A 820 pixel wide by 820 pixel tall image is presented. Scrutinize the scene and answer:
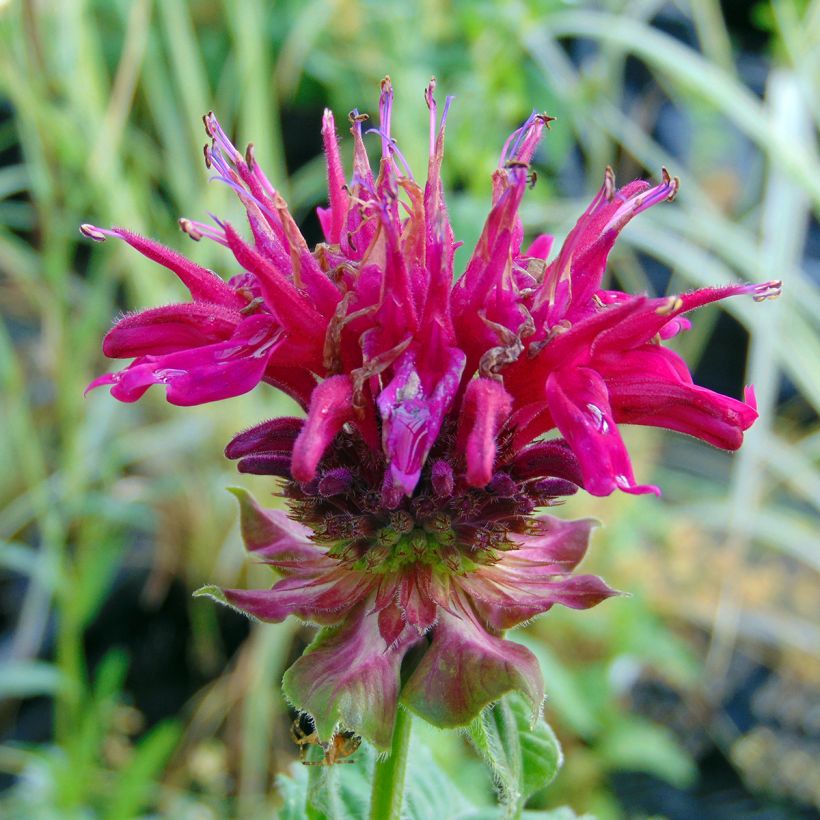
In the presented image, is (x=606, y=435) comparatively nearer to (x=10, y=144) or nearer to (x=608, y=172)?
(x=608, y=172)

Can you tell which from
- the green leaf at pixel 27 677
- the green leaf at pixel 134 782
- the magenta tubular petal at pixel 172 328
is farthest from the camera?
the green leaf at pixel 27 677

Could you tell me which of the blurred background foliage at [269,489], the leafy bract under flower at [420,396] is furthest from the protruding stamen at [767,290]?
the blurred background foliage at [269,489]

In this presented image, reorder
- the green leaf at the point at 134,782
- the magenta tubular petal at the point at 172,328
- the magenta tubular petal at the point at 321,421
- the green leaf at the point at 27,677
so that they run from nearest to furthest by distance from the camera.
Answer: the magenta tubular petal at the point at 321,421
the magenta tubular petal at the point at 172,328
the green leaf at the point at 134,782
the green leaf at the point at 27,677

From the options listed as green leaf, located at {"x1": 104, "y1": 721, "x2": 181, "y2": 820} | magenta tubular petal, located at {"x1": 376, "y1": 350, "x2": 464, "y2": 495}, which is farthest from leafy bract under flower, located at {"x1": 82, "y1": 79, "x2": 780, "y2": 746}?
green leaf, located at {"x1": 104, "y1": 721, "x2": 181, "y2": 820}

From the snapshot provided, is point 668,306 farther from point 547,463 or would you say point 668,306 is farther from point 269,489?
point 269,489

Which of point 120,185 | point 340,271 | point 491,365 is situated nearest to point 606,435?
point 491,365

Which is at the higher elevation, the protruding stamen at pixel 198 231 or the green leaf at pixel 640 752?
the protruding stamen at pixel 198 231

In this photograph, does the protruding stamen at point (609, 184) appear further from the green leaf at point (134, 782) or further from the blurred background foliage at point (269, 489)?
the green leaf at point (134, 782)
